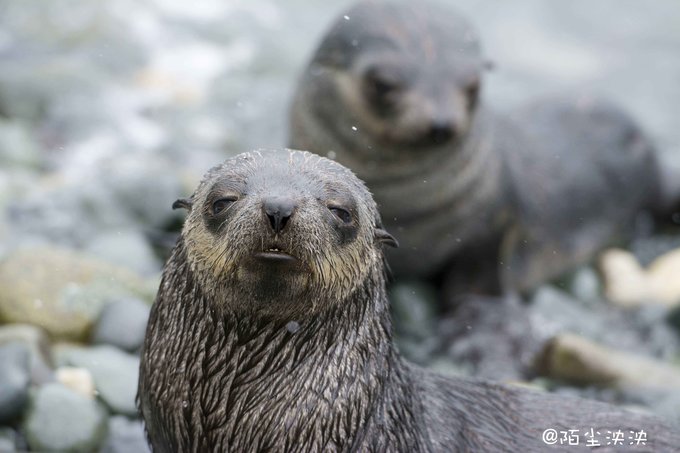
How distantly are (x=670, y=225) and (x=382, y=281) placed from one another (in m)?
6.31

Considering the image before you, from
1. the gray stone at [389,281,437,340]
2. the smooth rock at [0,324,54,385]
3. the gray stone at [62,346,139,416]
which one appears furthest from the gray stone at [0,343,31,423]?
the gray stone at [389,281,437,340]

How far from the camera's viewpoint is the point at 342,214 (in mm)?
3883

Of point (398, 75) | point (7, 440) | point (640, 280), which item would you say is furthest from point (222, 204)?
point (640, 280)

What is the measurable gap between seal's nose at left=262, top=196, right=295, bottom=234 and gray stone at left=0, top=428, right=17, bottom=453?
7.10ft

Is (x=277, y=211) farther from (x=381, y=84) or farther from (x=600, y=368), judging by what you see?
(x=381, y=84)

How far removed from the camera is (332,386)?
3912 mm

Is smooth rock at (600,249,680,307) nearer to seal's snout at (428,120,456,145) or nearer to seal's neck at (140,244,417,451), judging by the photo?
seal's snout at (428,120,456,145)

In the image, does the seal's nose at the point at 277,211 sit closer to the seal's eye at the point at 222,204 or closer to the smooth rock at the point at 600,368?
the seal's eye at the point at 222,204

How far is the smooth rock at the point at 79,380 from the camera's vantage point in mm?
5477

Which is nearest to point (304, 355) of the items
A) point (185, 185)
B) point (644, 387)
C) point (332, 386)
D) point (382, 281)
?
point (332, 386)

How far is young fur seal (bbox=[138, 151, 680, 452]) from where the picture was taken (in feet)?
12.3

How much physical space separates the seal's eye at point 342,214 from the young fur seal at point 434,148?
129 inches

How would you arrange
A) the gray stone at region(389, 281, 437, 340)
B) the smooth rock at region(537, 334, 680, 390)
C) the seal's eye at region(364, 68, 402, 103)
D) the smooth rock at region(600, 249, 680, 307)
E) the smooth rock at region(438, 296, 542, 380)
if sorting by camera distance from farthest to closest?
1. the smooth rock at region(600, 249, 680, 307)
2. the gray stone at region(389, 281, 437, 340)
3. the seal's eye at region(364, 68, 402, 103)
4. the smooth rock at region(438, 296, 542, 380)
5. the smooth rock at region(537, 334, 680, 390)

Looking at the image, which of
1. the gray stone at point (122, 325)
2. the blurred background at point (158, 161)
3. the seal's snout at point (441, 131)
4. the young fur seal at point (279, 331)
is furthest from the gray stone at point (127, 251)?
the young fur seal at point (279, 331)
